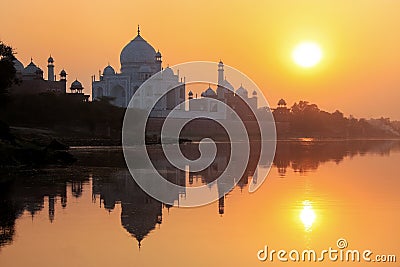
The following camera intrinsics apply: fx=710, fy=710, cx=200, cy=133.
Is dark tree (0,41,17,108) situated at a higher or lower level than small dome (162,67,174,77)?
lower

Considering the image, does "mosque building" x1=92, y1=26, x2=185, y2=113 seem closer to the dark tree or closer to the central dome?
the central dome

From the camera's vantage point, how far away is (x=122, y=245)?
1159 centimetres

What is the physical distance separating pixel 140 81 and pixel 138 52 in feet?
10.5

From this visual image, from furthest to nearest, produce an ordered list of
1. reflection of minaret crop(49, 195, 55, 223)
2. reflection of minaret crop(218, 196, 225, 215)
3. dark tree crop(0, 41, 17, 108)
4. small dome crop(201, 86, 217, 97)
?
small dome crop(201, 86, 217, 97) < dark tree crop(0, 41, 17, 108) < reflection of minaret crop(218, 196, 225, 215) < reflection of minaret crop(49, 195, 55, 223)

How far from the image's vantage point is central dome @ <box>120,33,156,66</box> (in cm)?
7519

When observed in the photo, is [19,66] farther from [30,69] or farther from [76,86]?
[76,86]

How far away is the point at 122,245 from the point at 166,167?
642 inches

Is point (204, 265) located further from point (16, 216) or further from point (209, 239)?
point (16, 216)

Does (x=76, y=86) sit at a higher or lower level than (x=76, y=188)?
higher

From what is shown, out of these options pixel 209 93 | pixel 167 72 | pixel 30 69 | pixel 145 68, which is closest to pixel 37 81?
pixel 30 69
